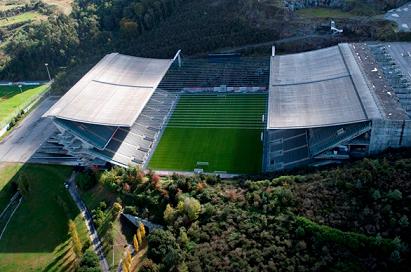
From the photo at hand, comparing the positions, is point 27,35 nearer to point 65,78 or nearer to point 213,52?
point 65,78

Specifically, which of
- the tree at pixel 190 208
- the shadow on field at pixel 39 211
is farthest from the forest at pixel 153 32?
the tree at pixel 190 208

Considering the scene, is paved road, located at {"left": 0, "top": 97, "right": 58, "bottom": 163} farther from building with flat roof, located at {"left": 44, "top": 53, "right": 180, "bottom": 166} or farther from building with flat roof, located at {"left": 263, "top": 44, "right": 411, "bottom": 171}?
building with flat roof, located at {"left": 263, "top": 44, "right": 411, "bottom": 171}

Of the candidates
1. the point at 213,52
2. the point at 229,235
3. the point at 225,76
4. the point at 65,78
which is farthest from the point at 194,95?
the point at 229,235

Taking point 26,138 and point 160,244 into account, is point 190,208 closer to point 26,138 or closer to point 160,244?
point 160,244

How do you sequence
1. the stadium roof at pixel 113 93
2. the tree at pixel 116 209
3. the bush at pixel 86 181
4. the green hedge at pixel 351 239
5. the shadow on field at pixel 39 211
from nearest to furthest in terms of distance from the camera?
the green hedge at pixel 351 239 < the shadow on field at pixel 39 211 < the tree at pixel 116 209 < the bush at pixel 86 181 < the stadium roof at pixel 113 93

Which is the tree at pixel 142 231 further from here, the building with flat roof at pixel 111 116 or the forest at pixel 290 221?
the building with flat roof at pixel 111 116

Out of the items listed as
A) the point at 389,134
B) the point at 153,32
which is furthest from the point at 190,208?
the point at 153,32
